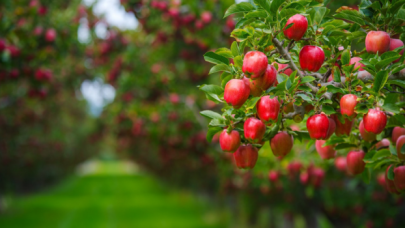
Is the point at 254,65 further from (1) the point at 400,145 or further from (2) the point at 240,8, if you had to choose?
(1) the point at 400,145

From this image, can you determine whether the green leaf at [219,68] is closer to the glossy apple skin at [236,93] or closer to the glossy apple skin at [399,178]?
the glossy apple skin at [236,93]

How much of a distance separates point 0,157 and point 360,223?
464 inches

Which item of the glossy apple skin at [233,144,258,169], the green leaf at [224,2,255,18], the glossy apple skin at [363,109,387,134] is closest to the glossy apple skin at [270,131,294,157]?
the glossy apple skin at [233,144,258,169]

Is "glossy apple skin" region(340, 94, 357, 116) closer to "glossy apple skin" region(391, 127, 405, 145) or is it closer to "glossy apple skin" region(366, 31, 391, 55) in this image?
"glossy apple skin" region(366, 31, 391, 55)

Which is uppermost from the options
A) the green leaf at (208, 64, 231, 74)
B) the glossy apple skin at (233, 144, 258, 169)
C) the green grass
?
the green leaf at (208, 64, 231, 74)

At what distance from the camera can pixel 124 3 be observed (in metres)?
6.07

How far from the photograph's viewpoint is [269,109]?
5.05 feet

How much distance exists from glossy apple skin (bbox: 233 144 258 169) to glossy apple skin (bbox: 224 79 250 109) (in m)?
0.28

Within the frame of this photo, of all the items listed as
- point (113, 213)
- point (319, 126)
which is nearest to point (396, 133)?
point (319, 126)

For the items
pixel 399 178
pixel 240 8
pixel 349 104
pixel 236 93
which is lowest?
pixel 399 178

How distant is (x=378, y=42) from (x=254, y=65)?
61 cm

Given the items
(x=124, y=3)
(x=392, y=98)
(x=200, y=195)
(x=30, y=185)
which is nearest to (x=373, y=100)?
(x=392, y=98)

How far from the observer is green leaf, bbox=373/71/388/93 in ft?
5.01

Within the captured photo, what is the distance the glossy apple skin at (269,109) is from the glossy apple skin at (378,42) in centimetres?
52
